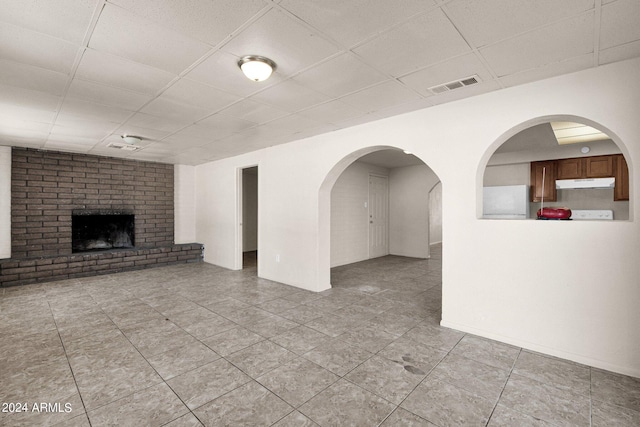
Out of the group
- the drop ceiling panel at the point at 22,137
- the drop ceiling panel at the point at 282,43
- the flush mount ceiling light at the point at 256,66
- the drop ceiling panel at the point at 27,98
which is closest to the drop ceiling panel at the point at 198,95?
the flush mount ceiling light at the point at 256,66

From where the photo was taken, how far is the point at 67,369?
2.43 metres

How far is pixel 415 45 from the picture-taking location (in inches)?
83.3

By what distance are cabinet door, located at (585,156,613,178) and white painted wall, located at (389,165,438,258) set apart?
9.76ft

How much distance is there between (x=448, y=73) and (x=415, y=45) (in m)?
0.60

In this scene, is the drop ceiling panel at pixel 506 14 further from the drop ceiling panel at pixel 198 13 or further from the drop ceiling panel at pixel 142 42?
the drop ceiling panel at pixel 142 42

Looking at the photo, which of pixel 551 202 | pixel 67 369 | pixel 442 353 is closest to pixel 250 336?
pixel 67 369

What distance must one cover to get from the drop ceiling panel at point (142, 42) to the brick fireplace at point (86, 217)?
17.5ft

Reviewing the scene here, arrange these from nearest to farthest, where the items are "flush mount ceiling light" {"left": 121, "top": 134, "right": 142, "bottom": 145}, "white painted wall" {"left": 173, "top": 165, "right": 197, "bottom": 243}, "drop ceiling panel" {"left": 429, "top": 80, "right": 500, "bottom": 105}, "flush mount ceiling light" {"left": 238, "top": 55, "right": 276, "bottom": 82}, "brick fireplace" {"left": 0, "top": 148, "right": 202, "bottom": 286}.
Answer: "flush mount ceiling light" {"left": 238, "top": 55, "right": 276, "bottom": 82} < "drop ceiling panel" {"left": 429, "top": 80, "right": 500, "bottom": 105} < "flush mount ceiling light" {"left": 121, "top": 134, "right": 142, "bottom": 145} < "brick fireplace" {"left": 0, "top": 148, "right": 202, "bottom": 286} < "white painted wall" {"left": 173, "top": 165, "right": 197, "bottom": 243}

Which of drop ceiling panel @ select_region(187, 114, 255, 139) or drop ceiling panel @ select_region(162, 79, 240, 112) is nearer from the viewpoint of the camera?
drop ceiling panel @ select_region(162, 79, 240, 112)

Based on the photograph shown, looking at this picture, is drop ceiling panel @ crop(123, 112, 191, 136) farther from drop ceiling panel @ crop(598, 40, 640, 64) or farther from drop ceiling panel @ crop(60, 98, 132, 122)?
drop ceiling panel @ crop(598, 40, 640, 64)

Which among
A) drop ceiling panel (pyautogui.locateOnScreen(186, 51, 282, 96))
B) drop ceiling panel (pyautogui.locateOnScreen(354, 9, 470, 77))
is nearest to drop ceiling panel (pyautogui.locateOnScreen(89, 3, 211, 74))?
drop ceiling panel (pyautogui.locateOnScreen(186, 51, 282, 96))

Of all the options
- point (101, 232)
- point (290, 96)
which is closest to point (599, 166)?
point (290, 96)

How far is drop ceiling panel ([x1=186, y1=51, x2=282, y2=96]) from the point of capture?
7.60 ft

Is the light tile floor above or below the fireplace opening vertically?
below
